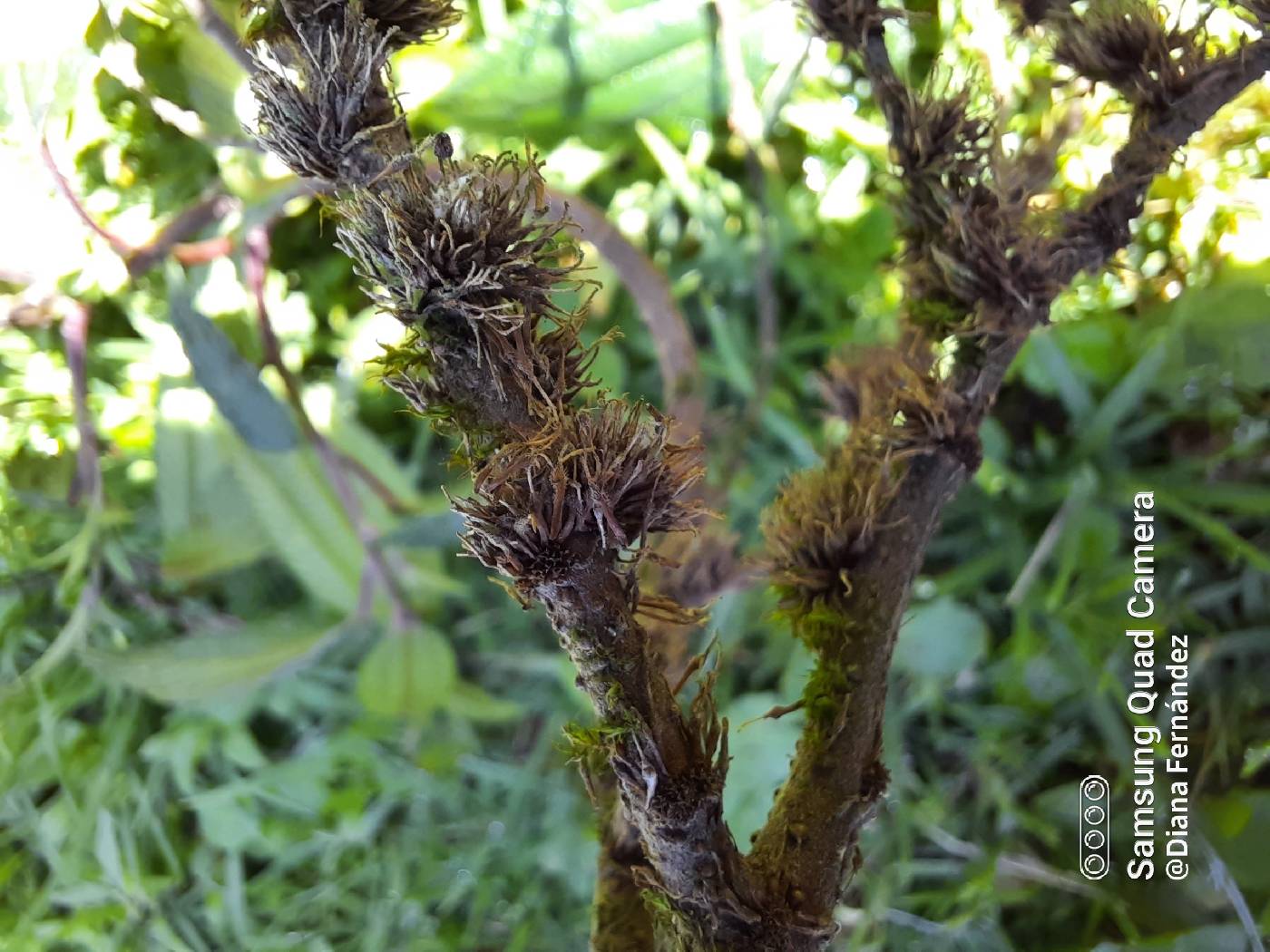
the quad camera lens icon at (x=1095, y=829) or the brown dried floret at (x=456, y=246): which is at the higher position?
the brown dried floret at (x=456, y=246)

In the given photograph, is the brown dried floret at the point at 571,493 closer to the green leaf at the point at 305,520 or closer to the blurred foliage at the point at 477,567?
the blurred foliage at the point at 477,567

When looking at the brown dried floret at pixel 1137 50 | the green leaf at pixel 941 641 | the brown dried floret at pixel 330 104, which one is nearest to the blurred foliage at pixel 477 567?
the green leaf at pixel 941 641

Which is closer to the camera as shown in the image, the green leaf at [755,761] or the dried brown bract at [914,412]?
the dried brown bract at [914,412]

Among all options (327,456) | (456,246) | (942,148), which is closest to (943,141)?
(942,148)

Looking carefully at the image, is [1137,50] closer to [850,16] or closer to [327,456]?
[850,16]

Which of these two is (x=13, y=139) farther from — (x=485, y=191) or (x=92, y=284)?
(x=485, y=191)

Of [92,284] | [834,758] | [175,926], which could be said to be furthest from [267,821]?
[834,758]
